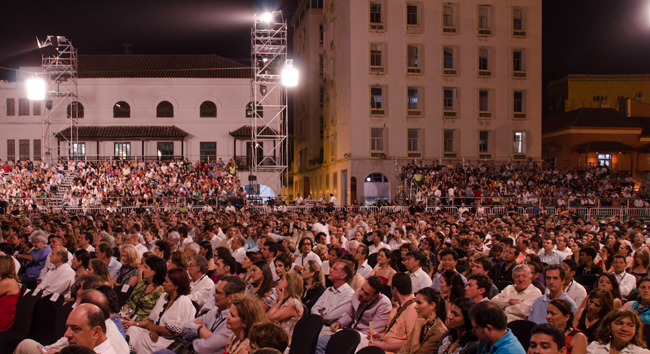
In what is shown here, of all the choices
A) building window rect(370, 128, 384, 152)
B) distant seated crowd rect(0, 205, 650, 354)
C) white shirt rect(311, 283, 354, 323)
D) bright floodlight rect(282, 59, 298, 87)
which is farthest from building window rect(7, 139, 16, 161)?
white shirt rect(311, 283, 354, 323)

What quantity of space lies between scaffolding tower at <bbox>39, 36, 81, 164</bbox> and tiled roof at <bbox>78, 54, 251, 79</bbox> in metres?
1.94

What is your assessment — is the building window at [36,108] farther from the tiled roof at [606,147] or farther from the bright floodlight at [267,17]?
the tiled roof at [606,147]

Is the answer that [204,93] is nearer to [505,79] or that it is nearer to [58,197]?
[58,197]

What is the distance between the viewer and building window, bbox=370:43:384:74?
3662 cm

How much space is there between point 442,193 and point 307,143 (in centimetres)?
2043

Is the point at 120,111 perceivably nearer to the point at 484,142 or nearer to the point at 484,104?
the point at 484,104

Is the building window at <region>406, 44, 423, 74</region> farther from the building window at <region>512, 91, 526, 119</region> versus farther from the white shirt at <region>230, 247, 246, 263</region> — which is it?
the white shirt at <region>230, 247, 246, 263</region>

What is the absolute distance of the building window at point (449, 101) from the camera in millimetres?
37719

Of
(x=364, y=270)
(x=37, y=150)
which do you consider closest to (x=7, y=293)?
(x=364, y=270)

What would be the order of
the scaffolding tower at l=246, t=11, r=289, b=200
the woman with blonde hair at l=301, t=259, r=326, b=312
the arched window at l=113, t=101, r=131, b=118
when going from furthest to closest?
the arched window at l=113, t=101, r=131, b=118, the scaffolding tower at l=246, t=11, r=289, b=200, the woman with blonde hair at l=301, t=259, r=326, b=312

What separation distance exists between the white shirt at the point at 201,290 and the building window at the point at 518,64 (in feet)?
117

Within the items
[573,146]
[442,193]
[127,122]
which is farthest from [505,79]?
[127,122]

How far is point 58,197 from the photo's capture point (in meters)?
31.4

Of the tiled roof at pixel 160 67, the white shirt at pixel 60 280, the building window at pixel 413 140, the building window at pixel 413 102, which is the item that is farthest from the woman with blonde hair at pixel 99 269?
the tiled roof at pixel 160 67
